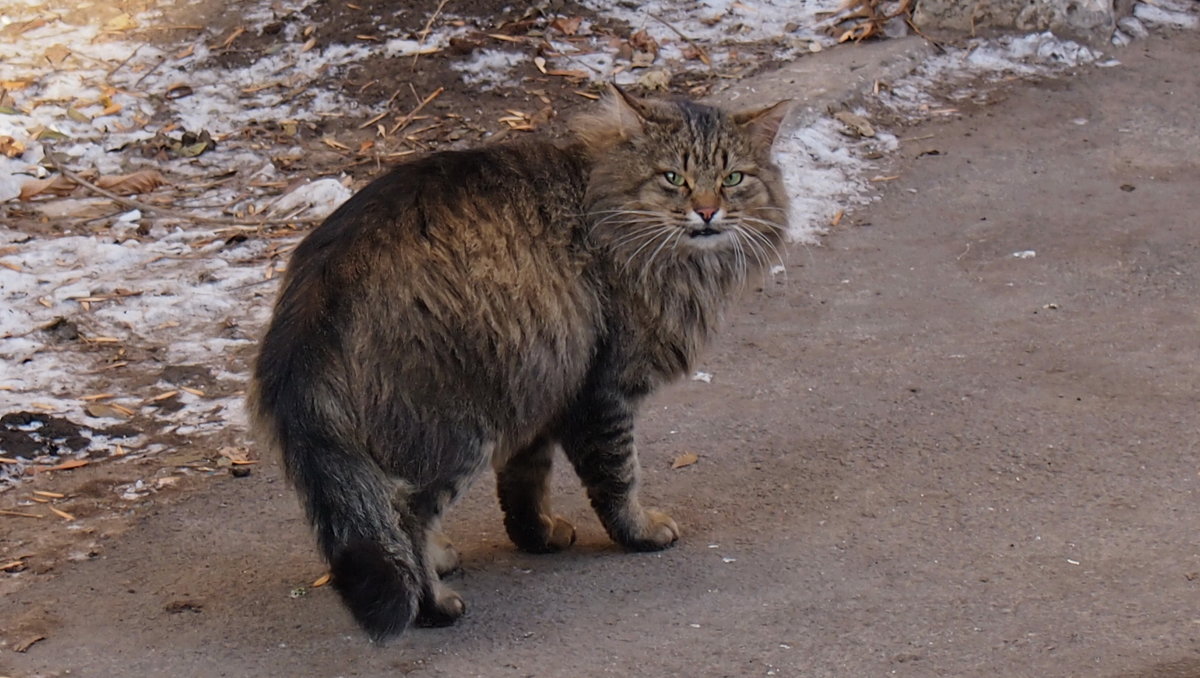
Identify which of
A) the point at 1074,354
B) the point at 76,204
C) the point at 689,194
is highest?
the point at 689,194

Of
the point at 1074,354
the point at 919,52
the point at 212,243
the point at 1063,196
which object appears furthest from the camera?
the point at 919,52

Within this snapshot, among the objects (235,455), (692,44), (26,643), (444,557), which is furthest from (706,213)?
(692,44)

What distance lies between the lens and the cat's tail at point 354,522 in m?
3.61

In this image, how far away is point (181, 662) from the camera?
12.5ft

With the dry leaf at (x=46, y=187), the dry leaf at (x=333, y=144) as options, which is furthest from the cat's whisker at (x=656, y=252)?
the dry leaf at (x=46, y=187)

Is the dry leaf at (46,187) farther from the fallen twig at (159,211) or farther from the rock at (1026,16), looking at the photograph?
the rock at (1026,16)

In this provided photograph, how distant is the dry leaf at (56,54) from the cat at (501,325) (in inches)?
184

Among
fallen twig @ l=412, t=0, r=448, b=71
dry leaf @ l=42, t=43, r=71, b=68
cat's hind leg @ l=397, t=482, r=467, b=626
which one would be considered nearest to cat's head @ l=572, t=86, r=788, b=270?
cat's hind leg @ l=397, t=482, r=467, b=626

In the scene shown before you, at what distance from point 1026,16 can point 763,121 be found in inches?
188

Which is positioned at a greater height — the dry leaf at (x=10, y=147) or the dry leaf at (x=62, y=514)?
the dry leaf at (x=10, y=147)

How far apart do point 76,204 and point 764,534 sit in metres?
4.15

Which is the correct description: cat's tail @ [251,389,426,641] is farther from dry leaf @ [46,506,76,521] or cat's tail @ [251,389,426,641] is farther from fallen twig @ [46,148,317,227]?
fallen twig @ [46,148,317,227]

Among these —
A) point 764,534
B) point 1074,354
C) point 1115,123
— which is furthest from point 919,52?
point 764,534

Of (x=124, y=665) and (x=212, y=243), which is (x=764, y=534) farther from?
(x=212, y=243)
